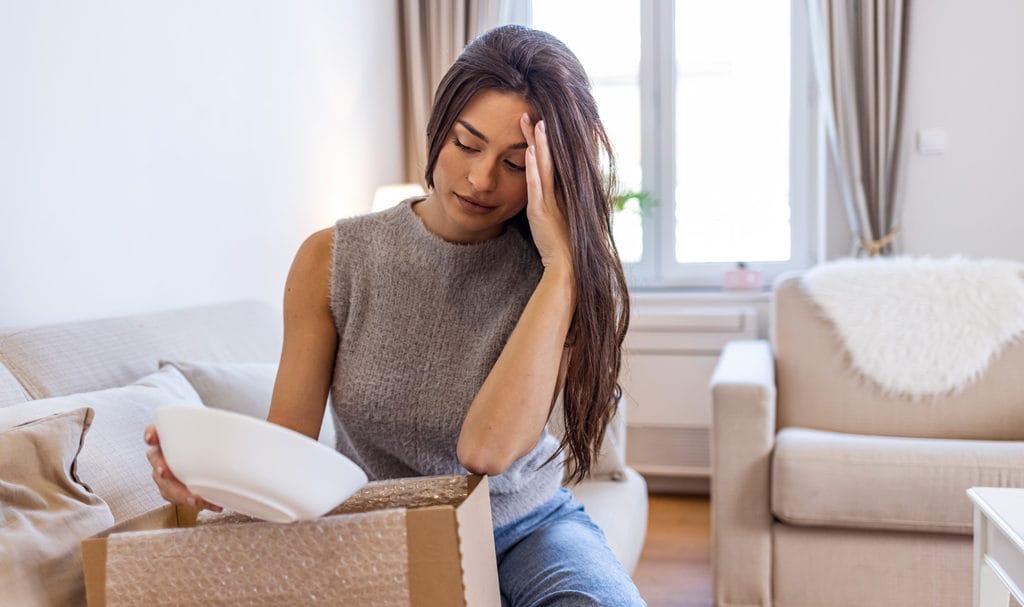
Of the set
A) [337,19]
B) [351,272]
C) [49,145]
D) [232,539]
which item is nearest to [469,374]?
[351,272]

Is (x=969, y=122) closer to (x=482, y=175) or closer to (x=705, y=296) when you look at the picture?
(x=705, y=296)

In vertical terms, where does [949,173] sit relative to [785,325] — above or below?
above

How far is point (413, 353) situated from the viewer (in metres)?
1.32

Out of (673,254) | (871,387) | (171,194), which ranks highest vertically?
(171,194)

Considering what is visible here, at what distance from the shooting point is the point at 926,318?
259 centimetres

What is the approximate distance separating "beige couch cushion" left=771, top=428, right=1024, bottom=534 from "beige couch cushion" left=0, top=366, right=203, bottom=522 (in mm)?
1464

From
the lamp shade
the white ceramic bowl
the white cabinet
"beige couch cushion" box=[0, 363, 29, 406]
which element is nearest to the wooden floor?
the white cabinet

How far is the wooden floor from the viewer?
2.59 meters

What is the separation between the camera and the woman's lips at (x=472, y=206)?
4.13 ft

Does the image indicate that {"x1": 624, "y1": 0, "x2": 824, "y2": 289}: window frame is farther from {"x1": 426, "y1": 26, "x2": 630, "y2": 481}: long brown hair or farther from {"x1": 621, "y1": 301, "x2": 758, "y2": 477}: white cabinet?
{"x1": 426, "y1": 26, "x2": 630, "y2": 481}: long brown hair

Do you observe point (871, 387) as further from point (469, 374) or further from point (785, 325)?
point (469, 374)

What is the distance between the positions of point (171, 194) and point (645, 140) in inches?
84.1

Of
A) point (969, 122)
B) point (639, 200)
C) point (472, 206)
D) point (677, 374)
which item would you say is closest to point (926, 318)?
point (677, 374)

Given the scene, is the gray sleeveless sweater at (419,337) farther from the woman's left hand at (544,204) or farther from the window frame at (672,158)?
the window frame at (672,158)
